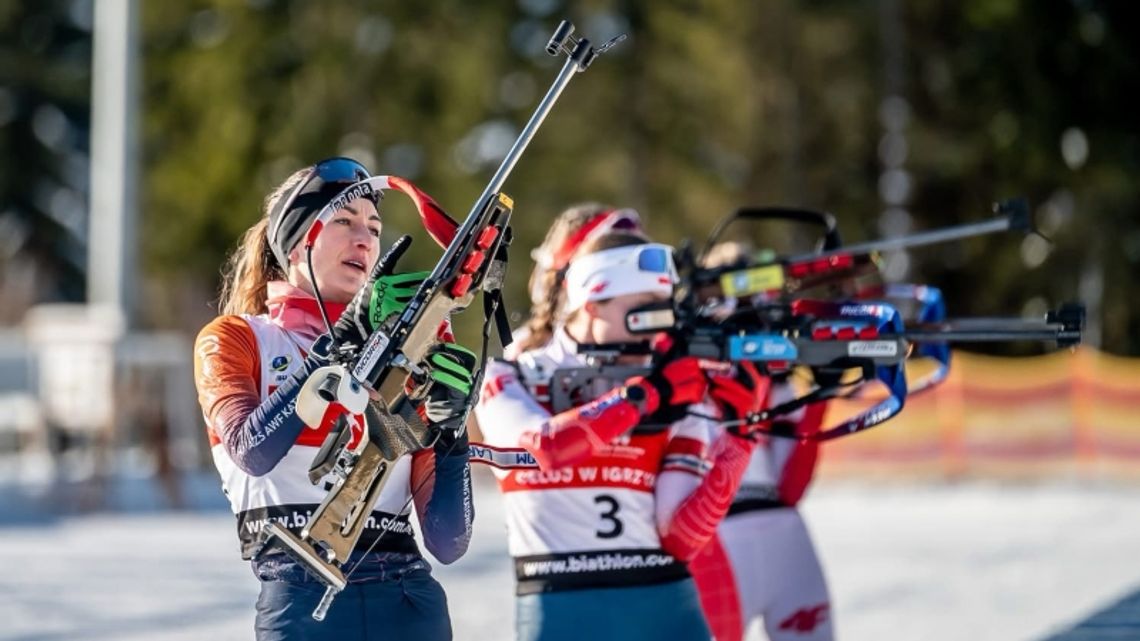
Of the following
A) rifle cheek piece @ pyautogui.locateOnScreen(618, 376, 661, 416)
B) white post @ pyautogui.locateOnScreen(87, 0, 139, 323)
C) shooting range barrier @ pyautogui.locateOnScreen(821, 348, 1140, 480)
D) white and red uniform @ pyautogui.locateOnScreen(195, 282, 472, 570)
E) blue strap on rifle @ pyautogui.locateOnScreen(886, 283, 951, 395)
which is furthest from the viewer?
white post @ pyautogui.locateOnScreen(87, 0, 139, 323)

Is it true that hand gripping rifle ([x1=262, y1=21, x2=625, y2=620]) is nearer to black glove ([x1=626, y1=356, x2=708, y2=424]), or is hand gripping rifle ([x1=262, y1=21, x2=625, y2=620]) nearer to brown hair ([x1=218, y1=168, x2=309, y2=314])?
brown hair ([x1=218, y1=168, x2=309, y2=314])

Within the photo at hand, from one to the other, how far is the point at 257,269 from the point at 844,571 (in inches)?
369

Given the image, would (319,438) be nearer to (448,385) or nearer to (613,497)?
(448,385)

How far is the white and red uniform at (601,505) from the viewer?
5.42 m

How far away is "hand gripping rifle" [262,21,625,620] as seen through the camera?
3.98 meters

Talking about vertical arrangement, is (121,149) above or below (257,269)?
above

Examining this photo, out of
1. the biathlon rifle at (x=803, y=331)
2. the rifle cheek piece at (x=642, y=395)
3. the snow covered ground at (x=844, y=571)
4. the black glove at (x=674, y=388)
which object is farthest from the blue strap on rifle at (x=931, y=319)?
the snow covered ground at (x=844, y=571)

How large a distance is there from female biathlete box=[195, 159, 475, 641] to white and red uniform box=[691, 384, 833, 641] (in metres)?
2.73

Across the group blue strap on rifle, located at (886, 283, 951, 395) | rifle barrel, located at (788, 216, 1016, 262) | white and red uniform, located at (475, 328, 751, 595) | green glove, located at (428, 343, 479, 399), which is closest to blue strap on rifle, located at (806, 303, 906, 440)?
rifle barrel, located at (788, 216, 1016, 262)

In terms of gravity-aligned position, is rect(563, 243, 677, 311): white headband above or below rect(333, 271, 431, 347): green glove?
above

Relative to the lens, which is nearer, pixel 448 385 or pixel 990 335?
pixel 448 385

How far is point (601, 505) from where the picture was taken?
5449 millimetres

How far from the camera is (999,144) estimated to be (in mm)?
37719

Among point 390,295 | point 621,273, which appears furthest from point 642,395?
point 390,295
